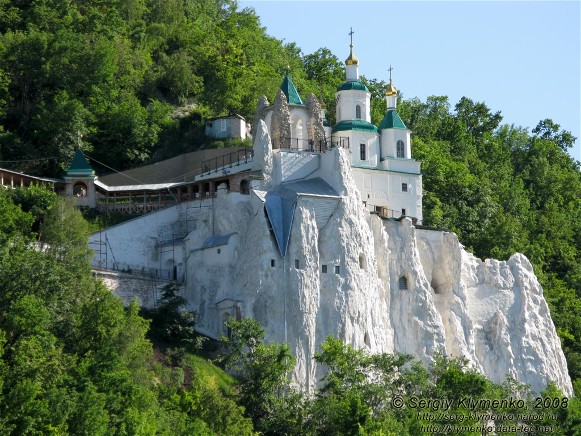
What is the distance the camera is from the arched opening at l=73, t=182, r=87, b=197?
72062 millimetres

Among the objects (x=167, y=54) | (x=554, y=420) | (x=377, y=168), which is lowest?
(x=554, y=420)

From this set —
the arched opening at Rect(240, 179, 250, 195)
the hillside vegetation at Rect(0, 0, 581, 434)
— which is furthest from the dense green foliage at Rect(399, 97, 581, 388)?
the arched opening at Rect(240, 179, 250, 195)

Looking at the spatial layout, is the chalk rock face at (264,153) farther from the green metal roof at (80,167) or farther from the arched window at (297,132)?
the green metal roof at (80,167)

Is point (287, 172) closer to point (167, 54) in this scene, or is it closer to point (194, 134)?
point (194, 134)

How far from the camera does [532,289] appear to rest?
76.5 metres

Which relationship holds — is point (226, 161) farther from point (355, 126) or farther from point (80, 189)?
point (80, 189)

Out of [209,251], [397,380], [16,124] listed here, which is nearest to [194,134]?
[16,124]

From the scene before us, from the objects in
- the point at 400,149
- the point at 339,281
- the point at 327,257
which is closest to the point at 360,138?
the point at 400,149

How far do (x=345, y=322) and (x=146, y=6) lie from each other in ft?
127

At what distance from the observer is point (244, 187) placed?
69688 millimetres

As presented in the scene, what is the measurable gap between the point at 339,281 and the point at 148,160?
17.5 metres


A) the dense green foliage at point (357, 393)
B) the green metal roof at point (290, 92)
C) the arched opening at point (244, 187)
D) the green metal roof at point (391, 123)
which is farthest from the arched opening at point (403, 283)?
the green metal roof at point (290, 92)

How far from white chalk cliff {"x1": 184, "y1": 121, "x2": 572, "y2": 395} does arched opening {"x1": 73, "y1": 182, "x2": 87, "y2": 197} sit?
6359 millimetres

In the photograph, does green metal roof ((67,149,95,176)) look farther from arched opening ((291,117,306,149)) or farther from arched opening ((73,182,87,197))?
arched opening ((291,117,306,149))
